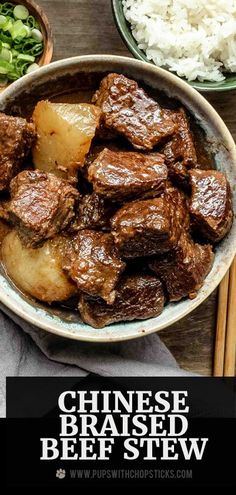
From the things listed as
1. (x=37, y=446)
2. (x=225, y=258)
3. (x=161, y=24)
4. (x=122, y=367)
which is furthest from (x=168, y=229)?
(x=37, y=446)

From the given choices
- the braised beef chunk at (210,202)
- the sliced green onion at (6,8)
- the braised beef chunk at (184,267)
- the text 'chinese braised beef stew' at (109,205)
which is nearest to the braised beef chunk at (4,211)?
the text 'chinese braised beef stew' at (109,205)

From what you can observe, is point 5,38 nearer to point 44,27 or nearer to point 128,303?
point 44,27

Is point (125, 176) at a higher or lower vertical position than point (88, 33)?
lower

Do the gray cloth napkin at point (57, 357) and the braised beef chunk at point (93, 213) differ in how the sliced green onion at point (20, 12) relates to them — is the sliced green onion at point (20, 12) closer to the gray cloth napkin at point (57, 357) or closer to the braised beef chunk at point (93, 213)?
the braised beef chunk at point (93, 213)

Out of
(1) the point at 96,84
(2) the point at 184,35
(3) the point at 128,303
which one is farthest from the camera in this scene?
(2) the point at 184,35

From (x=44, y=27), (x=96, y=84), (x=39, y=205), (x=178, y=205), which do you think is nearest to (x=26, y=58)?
(x=44, y=27)
